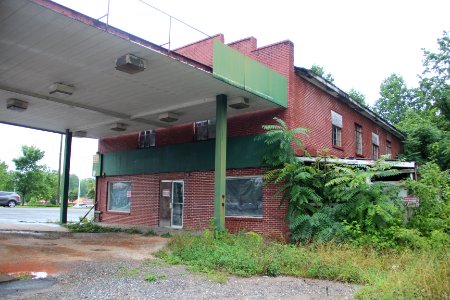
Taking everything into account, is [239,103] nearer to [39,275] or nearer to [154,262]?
[154,262]

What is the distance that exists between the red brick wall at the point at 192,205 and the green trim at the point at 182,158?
0.98 feet

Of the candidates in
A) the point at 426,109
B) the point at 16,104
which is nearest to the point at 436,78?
the point at 426,109

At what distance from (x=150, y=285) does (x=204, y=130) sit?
11.3 m

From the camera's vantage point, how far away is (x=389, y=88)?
46.4 m

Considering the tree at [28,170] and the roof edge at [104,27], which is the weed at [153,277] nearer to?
the roof edge at [104,27]

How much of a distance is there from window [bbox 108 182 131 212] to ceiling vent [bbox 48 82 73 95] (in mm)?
8820

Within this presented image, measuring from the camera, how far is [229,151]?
16.3m

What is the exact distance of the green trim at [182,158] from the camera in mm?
15656

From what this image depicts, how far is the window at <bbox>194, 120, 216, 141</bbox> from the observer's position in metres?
17.7

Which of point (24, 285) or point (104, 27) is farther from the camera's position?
point (104, 27)

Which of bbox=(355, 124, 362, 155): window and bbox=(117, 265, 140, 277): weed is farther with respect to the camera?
bbox=(355, 124, 362, 155): window

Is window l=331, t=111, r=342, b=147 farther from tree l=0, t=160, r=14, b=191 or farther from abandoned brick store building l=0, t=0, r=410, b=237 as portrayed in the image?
tree l=0, t=160, r=14, b=191

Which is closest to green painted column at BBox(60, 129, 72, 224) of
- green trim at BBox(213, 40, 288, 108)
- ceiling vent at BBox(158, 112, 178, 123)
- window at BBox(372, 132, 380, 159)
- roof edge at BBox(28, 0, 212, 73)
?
ceiling vent at BBox(158, 112, 178, 123)

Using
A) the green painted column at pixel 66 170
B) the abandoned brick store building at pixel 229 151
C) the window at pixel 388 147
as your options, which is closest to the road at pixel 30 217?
the green painted column at pixel 66 170
